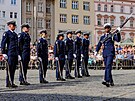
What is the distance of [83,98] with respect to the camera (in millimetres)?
10180

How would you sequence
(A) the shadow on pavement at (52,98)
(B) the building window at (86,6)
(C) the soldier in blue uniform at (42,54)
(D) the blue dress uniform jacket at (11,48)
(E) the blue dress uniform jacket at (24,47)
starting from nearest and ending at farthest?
(A) the shadow on pavement at (52,98) < (D) the blue dress uniform jacket at (11,48) < (E) the blue dress uniform jacket at (24,47) < (C) the soldier in blue uniform at (42,54) < (B) the building window at (86,6)

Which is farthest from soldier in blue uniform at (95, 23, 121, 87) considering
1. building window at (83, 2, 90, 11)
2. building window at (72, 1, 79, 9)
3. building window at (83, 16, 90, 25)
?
building window at (83, 2, 90, 11)

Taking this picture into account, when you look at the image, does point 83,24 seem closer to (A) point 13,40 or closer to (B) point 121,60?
(B) point 121,60

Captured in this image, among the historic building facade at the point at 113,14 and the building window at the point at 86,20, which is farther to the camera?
the historic building facade at the point at 113,14

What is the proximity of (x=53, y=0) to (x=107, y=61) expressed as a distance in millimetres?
60770

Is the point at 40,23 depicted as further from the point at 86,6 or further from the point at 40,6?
the point at 86,6

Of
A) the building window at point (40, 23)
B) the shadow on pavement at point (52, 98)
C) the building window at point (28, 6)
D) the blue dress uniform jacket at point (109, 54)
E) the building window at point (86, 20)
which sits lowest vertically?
the shadow on pavement at point (52, 98)

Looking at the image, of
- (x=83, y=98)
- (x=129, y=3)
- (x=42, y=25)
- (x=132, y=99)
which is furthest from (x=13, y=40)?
(x=129, y=3)

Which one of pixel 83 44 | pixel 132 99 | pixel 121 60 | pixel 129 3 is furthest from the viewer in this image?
pixel 129 3

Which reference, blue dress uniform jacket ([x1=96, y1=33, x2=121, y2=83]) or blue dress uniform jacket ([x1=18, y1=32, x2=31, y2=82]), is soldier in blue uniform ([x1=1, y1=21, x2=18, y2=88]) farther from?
blue dress uniform jacket ([x1=96, y1=33, x2=121, y2=83])

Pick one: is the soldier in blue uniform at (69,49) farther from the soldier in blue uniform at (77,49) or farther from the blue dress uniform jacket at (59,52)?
the blue dress uniform jacket at (59,52)

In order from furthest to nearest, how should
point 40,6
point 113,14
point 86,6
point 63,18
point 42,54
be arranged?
1. point 113,14
2. point 86,6
3. point 63,18
4. point 40,6
5. point 42,54

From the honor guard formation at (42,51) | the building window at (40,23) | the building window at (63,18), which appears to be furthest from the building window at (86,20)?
the honor guard formation at (42,51)

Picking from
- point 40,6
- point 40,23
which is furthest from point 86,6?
point 40,23
